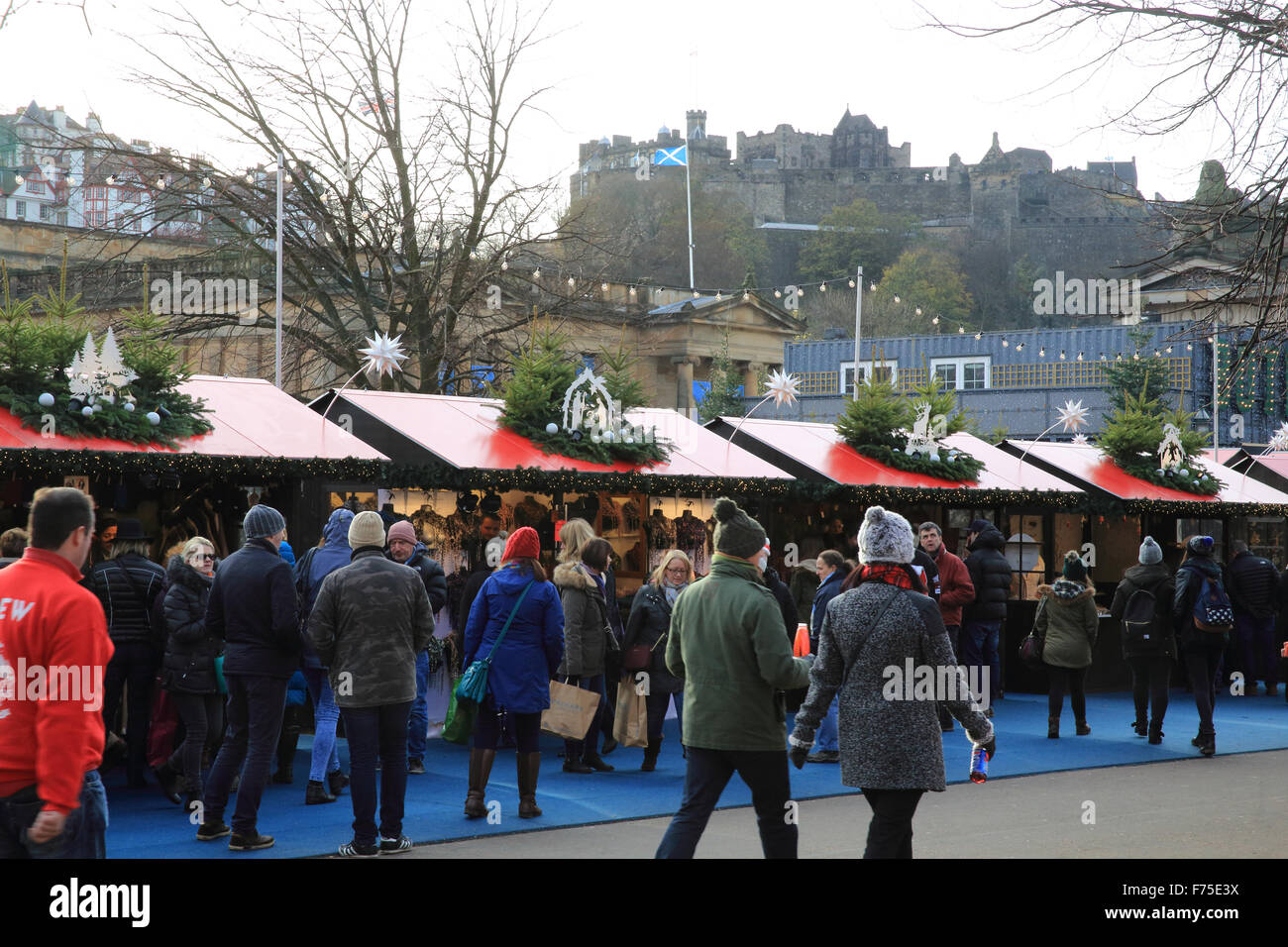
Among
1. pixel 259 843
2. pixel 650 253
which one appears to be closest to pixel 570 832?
pixel 259 843

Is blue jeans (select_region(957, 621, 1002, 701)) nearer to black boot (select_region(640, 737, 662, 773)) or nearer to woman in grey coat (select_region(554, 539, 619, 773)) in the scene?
black boot (select_region(640, 737, 662, 773))

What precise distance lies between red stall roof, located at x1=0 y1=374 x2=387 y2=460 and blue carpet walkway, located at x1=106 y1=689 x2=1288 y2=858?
259 centimetres

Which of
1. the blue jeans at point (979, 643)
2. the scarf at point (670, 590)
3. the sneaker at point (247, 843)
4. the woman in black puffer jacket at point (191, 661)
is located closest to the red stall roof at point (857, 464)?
the blue jeans at point (979, 643)

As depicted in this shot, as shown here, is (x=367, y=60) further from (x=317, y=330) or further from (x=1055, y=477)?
(x=1055, y=477)

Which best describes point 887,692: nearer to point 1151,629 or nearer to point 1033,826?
point 1033,826

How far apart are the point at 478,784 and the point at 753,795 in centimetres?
324

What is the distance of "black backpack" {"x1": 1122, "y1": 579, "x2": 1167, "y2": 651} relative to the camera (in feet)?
42.8

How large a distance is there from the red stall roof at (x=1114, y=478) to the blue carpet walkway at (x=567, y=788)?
4496 millimetres

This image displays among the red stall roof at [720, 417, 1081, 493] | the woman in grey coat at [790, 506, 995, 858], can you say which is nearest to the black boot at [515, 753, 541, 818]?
the woman in grey coat at [790, 506, 995, 858]

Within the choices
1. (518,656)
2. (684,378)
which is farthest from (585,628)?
(684,378)

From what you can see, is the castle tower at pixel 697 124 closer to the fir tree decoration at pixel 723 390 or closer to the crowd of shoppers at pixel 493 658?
the fir tree decoration at pixel 723 390

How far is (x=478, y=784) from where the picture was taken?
904 cm

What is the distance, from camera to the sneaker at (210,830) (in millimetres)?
8141

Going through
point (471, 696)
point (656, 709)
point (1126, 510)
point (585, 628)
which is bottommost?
point (656, 709)
